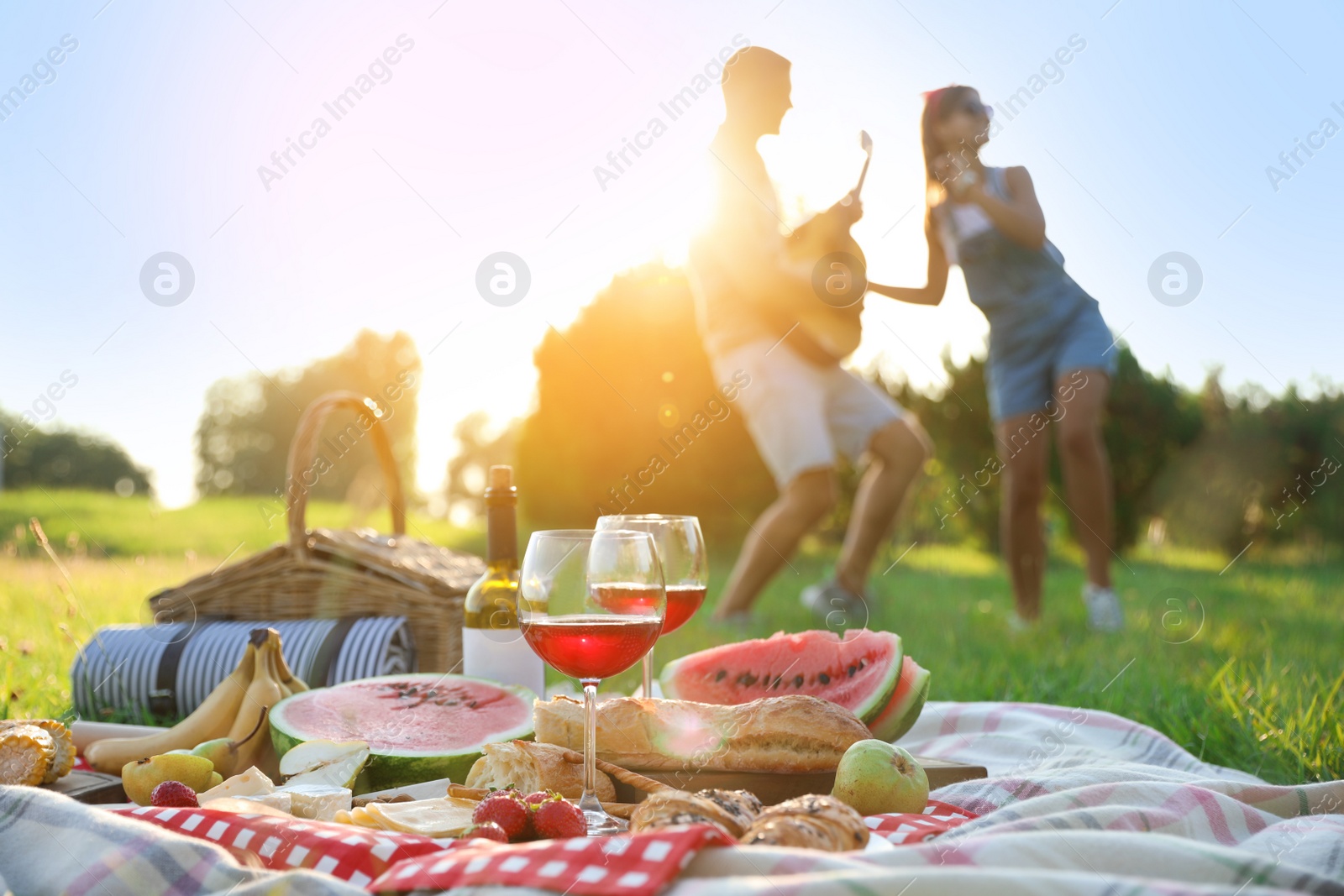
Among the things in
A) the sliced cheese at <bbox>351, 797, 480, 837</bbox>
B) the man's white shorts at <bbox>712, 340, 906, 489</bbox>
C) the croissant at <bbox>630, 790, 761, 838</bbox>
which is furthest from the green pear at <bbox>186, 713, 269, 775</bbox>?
the man's white shorts at <bbox>712, 340, 906, 489</bbox>

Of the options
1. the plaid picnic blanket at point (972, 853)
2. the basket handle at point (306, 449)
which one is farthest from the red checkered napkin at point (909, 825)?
the basket handle at point (306, 449)

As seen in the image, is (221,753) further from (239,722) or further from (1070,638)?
(1070,638)

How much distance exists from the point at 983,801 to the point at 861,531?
3.39 meters

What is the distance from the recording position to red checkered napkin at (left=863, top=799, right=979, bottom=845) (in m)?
1.66

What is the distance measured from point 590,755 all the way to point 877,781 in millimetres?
525

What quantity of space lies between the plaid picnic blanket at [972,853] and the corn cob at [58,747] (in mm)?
557

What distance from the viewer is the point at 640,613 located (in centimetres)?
178

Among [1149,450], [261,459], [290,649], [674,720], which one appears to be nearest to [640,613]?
[674,720]

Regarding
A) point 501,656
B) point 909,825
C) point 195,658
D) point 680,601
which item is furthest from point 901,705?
point 195,658

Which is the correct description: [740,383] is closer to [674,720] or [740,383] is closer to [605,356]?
[674,720]

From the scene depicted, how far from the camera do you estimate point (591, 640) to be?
177 cm

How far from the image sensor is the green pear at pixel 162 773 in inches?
79.8

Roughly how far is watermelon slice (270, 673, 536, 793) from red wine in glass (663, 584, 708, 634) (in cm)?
41

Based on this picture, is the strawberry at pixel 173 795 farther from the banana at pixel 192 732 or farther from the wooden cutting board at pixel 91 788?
the banana at pixel 192 732
